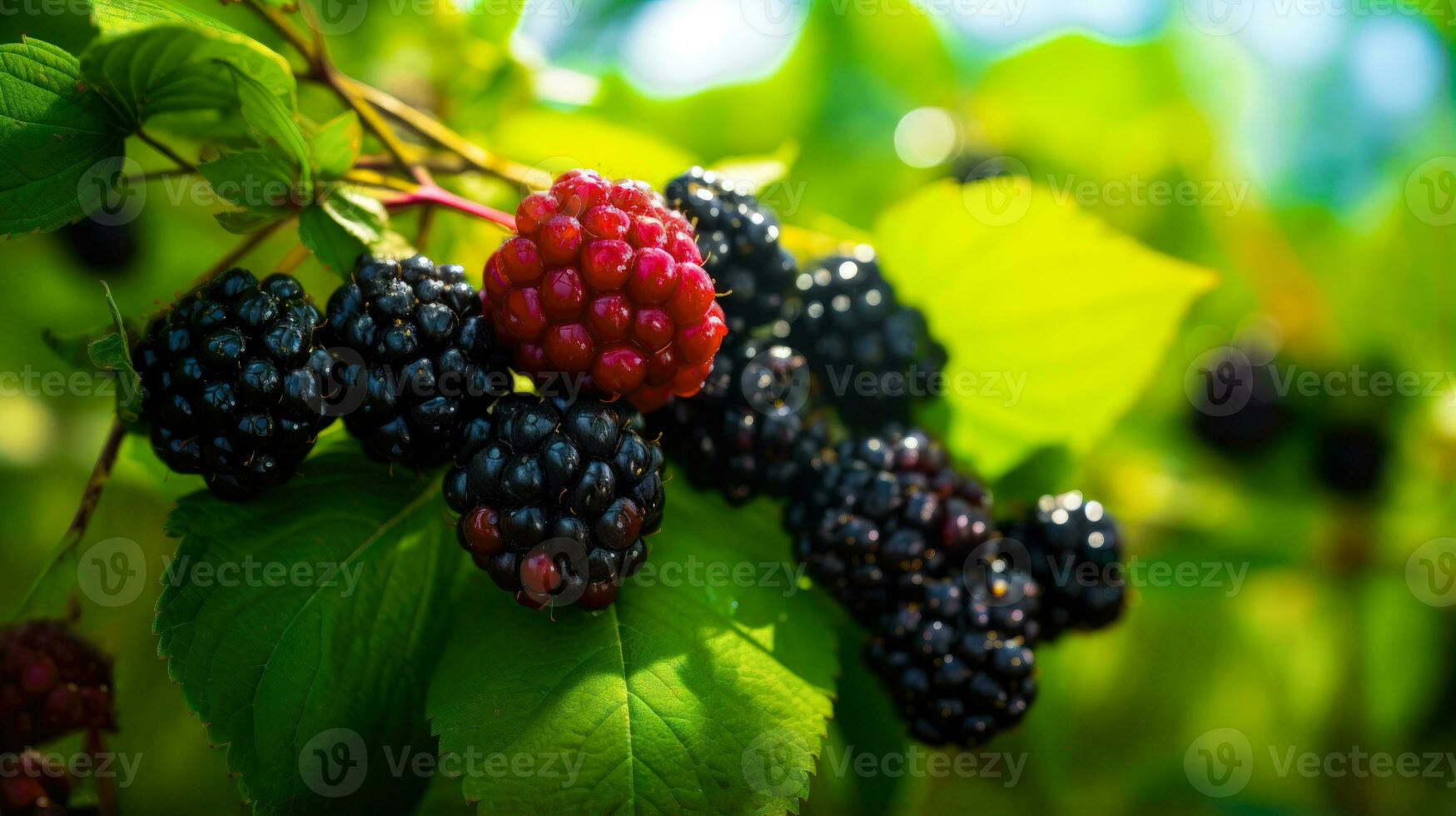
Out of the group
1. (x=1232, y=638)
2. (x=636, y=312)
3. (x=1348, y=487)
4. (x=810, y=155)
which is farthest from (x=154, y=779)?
(x=1348, y=487)

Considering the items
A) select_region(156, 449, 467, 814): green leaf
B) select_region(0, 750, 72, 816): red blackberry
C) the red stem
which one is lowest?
select_region(0, 750, 72, 816): red blackberry

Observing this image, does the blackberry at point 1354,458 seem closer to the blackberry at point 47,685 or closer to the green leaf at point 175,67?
the green leaf at point 175,67

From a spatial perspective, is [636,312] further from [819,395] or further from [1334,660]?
[1334,660]

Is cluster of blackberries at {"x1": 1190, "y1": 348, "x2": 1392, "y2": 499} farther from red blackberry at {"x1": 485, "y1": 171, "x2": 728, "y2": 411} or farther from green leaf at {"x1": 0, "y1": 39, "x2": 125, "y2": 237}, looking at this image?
green leaf at {"x1": 0, "y1": 39, "x2": 125, "y2": 237}

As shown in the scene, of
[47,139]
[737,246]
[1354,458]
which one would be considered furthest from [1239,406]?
[47,139]

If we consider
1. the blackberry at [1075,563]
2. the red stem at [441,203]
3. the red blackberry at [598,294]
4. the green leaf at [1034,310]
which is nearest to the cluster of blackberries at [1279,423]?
the green leaf at [1034,310]

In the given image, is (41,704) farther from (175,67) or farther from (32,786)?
(175,67)

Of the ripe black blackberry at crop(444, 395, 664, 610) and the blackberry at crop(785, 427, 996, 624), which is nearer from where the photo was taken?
the ripe black blackberry at crop(444, 395, 664, 610)

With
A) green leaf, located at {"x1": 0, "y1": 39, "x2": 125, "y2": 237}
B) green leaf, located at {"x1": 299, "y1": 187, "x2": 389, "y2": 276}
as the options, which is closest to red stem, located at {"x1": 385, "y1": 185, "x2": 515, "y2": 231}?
green leaf, located at {"x1": 299, "y1": 187, "x2": 389, "y2": 276}
